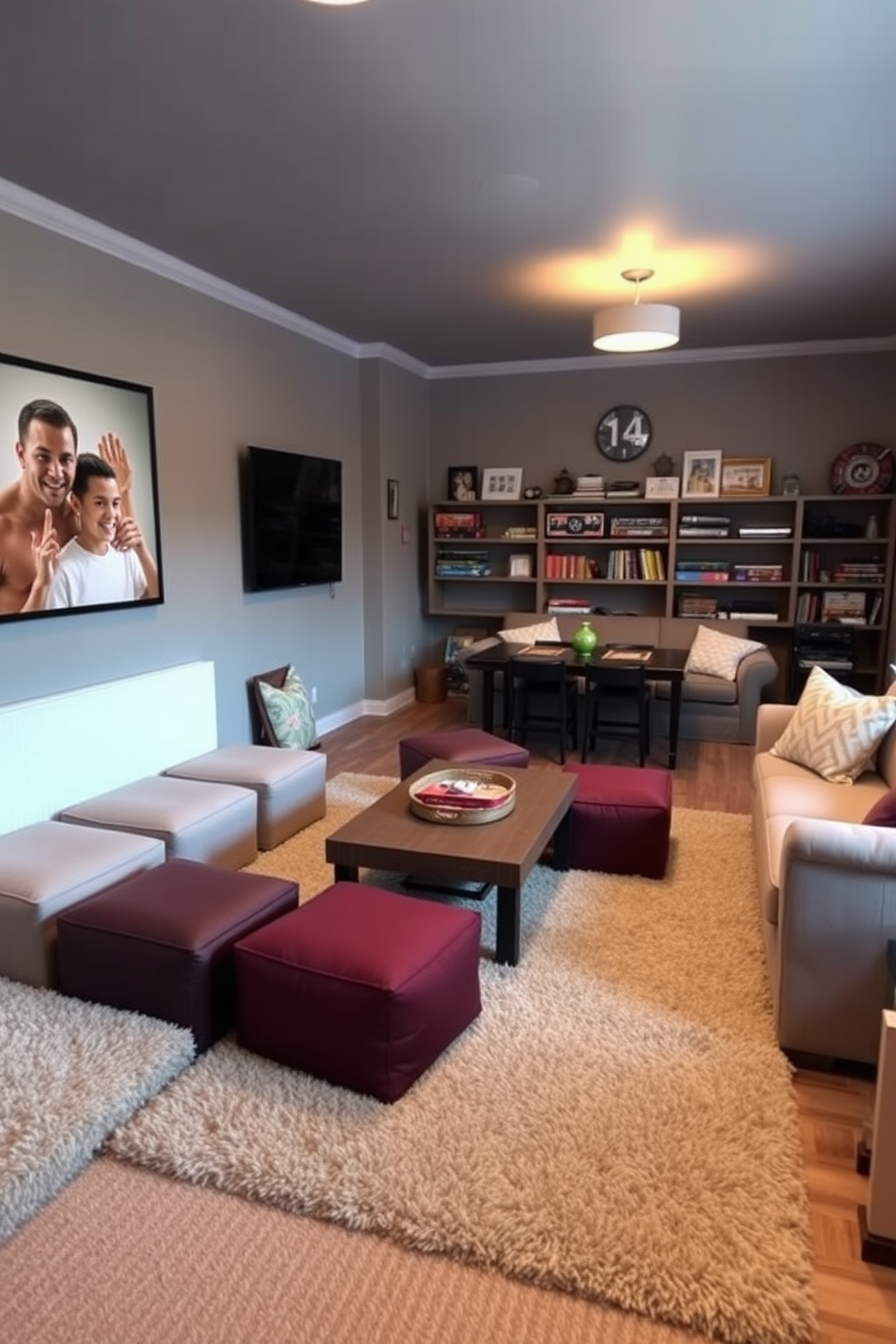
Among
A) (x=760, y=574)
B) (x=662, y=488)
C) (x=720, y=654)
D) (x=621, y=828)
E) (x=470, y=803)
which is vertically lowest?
(x=621, y=828)

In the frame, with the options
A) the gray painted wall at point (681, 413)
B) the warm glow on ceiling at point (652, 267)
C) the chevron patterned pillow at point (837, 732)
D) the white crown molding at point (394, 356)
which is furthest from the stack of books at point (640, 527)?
the chevron patterned pillow at point (837, 732)

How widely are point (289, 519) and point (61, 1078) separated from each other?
3.62 metres

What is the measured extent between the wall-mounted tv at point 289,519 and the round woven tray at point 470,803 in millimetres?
2180

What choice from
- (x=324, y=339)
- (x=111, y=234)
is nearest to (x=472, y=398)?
(x=324, y=339)

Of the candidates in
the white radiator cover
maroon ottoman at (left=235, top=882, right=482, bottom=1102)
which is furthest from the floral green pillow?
maroon ottoman at (left=235, top=882, right=482, bottom=1102)

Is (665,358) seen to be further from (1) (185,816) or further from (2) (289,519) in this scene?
(1) (185,816)

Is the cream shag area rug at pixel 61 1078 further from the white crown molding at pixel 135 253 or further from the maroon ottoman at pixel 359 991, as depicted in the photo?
the white crown molding at pixel 135 253

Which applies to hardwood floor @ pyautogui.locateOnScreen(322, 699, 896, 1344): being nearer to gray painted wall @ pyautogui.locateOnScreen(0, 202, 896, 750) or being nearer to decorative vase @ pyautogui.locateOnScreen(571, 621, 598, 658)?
gray painted wall @ pyautogui.locateOnScreen(0, 202, 896, 750)

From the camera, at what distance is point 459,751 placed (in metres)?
3.90

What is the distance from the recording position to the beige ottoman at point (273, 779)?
3631 mm

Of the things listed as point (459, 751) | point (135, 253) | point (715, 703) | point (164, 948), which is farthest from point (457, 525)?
point (164, 948)

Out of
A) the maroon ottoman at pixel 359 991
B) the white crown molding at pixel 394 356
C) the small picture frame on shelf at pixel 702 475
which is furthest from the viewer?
the small picture frame on shelf at pixel 702 475

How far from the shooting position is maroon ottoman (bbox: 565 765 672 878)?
11.1 ft

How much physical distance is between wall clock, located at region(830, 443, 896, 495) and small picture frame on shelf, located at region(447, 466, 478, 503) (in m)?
2.74
